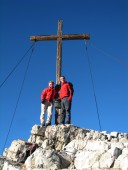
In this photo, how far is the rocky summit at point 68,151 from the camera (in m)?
12.6

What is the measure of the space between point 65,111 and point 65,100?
58cm

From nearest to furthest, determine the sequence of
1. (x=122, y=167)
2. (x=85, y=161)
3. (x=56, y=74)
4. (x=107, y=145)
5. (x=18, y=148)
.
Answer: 1. (x=122, y=167)
2. (x=85, y=161)
3. (x=107, y=145)
4. (x=18, y=148)
5. (x=56, y=74)

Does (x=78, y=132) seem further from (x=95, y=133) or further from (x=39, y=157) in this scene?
(x=39, y=157)

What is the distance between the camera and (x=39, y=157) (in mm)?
13352

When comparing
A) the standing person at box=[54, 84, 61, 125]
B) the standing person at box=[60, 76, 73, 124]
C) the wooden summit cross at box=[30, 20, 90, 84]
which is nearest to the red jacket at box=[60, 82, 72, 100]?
the standing person at box=[60, 76, 73, 124]

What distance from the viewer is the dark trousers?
Answer: 18031 mm

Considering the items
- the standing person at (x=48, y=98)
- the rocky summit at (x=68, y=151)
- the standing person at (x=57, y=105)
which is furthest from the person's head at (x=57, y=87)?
the rocky summit at (x=68, y=151)

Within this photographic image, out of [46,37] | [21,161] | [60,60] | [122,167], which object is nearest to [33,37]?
[46,37]

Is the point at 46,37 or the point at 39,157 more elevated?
the point at 46,37

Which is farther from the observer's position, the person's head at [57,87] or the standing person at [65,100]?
the person's head at [57,87]

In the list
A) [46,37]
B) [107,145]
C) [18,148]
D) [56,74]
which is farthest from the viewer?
Result: [46,37]

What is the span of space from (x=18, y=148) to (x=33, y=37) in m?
8.06

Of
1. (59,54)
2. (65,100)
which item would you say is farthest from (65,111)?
(59,54)

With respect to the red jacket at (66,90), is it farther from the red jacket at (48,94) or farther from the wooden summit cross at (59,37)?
the wooden summit cross at (59,37)
